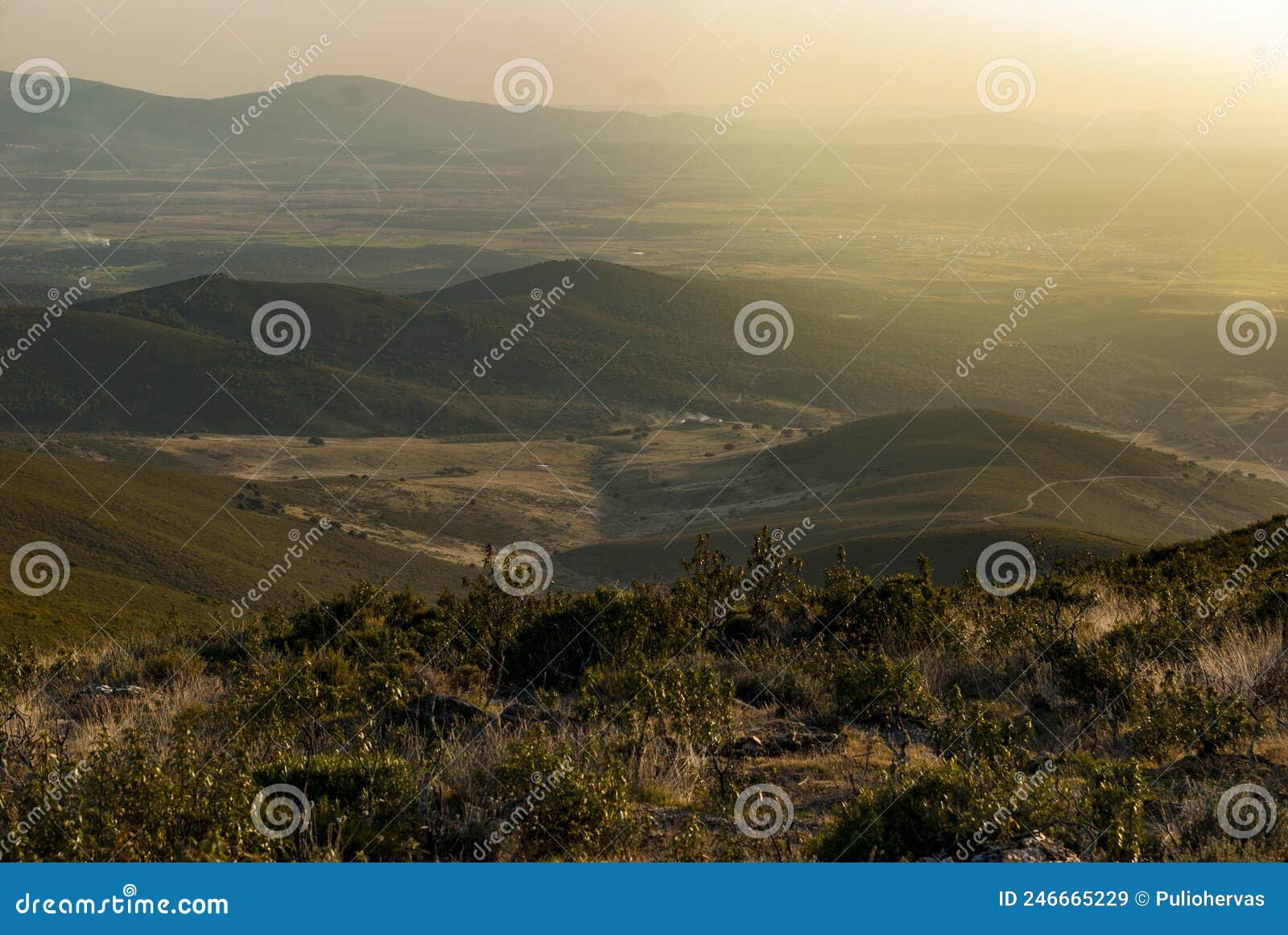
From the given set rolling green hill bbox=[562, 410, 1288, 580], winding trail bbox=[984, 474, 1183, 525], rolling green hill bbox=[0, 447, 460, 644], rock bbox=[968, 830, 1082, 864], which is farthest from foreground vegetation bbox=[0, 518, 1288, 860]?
winding trail bbox=[984, 474, 1183, 525]

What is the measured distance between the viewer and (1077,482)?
171 feet

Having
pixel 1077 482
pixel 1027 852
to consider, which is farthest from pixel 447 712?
pixel 1077 482

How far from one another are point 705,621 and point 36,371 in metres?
80.1

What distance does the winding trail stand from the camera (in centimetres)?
4331

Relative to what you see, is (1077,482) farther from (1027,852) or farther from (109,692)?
(1027,852)

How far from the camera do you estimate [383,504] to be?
5184 centimetres

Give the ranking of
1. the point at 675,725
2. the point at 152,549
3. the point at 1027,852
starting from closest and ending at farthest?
the point at 1027,852 < the point at 675,725 < the point at 152,549

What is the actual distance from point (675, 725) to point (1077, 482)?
164ft

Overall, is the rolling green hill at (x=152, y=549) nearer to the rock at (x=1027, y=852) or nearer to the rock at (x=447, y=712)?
the rock at (x=447, y=712)

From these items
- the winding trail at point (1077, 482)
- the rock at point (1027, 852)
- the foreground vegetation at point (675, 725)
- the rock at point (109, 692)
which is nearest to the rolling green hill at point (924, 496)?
the winding trail at point (1077, 482)

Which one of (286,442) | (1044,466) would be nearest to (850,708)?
(1044,466)

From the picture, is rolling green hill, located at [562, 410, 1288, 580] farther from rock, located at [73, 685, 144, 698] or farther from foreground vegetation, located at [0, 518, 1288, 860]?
rock, located at [73, 685, 144, 698]

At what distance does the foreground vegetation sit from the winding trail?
3119cm

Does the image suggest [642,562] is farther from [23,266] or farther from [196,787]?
[23,266]
